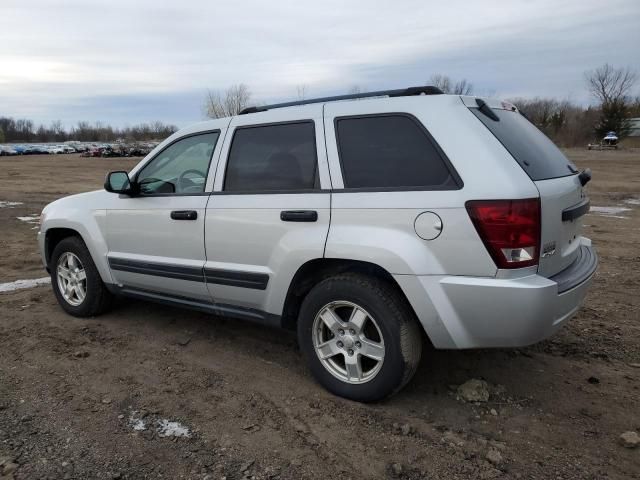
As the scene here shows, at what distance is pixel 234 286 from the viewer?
382 centimetres

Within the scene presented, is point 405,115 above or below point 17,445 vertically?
above

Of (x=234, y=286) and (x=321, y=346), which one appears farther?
(x=234, y=286)

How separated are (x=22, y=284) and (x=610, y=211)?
1149 cm

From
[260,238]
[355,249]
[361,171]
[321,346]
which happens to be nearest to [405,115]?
[361,171]

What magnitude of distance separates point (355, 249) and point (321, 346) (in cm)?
74

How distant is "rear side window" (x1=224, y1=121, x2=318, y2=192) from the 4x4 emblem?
4.71 ft

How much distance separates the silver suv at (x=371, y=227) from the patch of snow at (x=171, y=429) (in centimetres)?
91

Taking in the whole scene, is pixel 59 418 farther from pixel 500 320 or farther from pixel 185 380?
pixel 500 320

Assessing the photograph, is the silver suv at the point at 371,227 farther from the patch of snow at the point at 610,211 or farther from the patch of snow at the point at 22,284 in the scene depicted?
the patch of snow at the point at 610,211

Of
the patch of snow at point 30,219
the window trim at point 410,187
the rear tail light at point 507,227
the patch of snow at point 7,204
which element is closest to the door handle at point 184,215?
the window trim at point 410,187

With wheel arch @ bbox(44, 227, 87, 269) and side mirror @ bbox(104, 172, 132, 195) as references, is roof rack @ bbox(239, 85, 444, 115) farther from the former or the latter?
wheel arch @ bbox(44, 227, 87, 269)

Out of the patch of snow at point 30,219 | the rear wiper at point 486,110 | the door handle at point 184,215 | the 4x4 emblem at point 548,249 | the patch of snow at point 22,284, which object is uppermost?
the rear wiper at point 486,110

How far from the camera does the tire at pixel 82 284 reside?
16.1 ft

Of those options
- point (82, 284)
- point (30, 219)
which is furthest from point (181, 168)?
point (30, 219)
